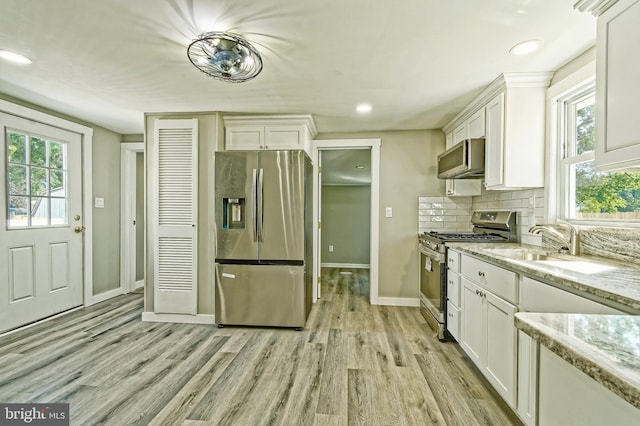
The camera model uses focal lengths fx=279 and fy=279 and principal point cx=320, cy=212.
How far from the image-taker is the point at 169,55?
188cm

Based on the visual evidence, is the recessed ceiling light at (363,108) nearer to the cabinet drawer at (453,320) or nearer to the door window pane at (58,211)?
the cabinet drawer at (453,320)

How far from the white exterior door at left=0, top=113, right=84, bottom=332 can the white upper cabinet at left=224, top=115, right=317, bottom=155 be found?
188 cm

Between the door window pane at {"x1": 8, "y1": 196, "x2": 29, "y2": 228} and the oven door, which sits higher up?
the door window pane at {"x1": 8, "y1": 196, "x2": 29, "y2": 228}

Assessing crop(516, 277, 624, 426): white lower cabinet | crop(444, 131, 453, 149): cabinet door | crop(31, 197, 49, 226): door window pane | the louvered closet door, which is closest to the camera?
crop(516, 277, 624, 426): white lower cabinet

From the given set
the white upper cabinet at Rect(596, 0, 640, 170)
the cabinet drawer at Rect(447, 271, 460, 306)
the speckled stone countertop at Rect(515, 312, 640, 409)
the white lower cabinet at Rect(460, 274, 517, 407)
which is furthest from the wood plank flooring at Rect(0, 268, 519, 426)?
the white upper cabinet at Rect(596, 0, 640, 170)

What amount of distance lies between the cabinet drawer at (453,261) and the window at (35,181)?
13.4ft

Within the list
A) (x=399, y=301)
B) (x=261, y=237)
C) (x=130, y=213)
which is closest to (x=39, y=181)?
(x=130, y=213)

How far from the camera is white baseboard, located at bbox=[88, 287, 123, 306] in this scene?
3.47 m

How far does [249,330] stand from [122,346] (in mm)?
1073

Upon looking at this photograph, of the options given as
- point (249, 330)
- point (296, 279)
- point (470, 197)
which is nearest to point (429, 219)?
point (470, 197)

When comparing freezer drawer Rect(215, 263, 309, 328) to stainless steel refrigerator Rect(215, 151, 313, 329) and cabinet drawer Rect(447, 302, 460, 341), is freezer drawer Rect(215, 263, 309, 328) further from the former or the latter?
cabinet drawer Rect(447, 302, 460, 341)

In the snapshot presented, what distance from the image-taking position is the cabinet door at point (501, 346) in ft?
5.06

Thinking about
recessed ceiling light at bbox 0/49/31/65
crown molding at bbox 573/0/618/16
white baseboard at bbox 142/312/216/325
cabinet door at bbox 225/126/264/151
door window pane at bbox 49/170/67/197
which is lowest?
white baseboard at bbox 142/312/216/325

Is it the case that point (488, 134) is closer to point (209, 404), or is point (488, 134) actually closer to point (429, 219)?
point (429, 219)
